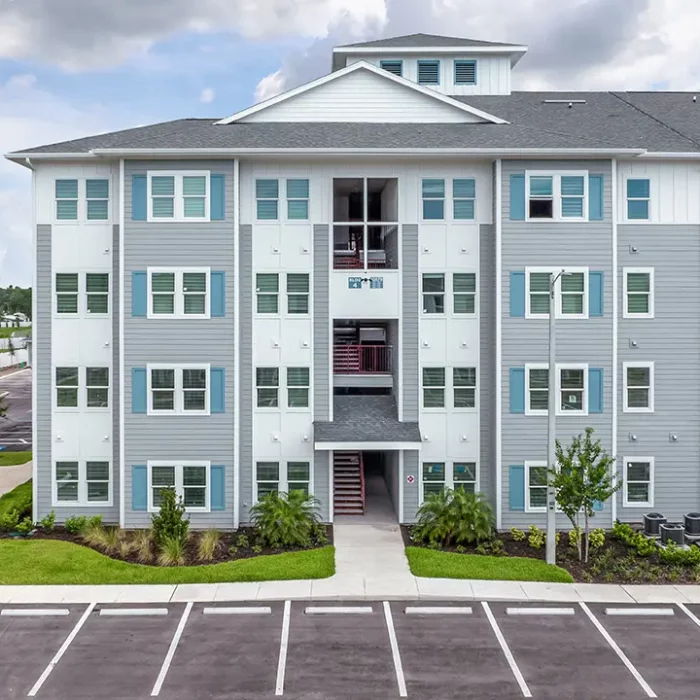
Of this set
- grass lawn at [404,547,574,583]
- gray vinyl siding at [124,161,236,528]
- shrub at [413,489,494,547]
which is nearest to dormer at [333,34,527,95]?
gray vinyl siding at [124,161,236,528]

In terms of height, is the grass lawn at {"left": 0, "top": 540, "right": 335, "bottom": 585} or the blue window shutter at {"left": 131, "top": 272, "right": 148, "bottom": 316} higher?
the blue window shutter at {"left": 131, "top": 272, "right": 148, "bottom": 316}

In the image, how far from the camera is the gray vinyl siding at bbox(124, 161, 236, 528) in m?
21.6

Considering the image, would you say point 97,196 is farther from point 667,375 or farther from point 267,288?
point 667,375

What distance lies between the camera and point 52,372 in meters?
22.3

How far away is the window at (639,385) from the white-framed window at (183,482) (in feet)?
42.4

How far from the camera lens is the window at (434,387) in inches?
880

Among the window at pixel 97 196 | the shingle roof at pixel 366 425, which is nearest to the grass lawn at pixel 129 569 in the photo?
the shingle roof at pixel 366 425

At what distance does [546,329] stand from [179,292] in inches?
431

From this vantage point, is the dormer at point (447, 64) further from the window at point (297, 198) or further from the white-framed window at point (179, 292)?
the white-framed window at point (179, 292)

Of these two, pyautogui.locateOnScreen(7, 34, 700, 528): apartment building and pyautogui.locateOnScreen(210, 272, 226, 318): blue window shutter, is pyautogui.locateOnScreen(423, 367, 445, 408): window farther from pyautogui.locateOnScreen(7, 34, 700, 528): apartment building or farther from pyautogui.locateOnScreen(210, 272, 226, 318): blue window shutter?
pyautogui.locateOnScreen(210, 272, 226, 318): blue window shutter

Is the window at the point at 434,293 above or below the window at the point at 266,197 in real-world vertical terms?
below

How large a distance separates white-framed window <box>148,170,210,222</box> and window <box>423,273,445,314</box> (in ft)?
22.5

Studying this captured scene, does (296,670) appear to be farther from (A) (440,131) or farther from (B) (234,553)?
(A) (440,131)

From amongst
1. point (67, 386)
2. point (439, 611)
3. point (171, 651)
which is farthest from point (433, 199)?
point (171, 651)
